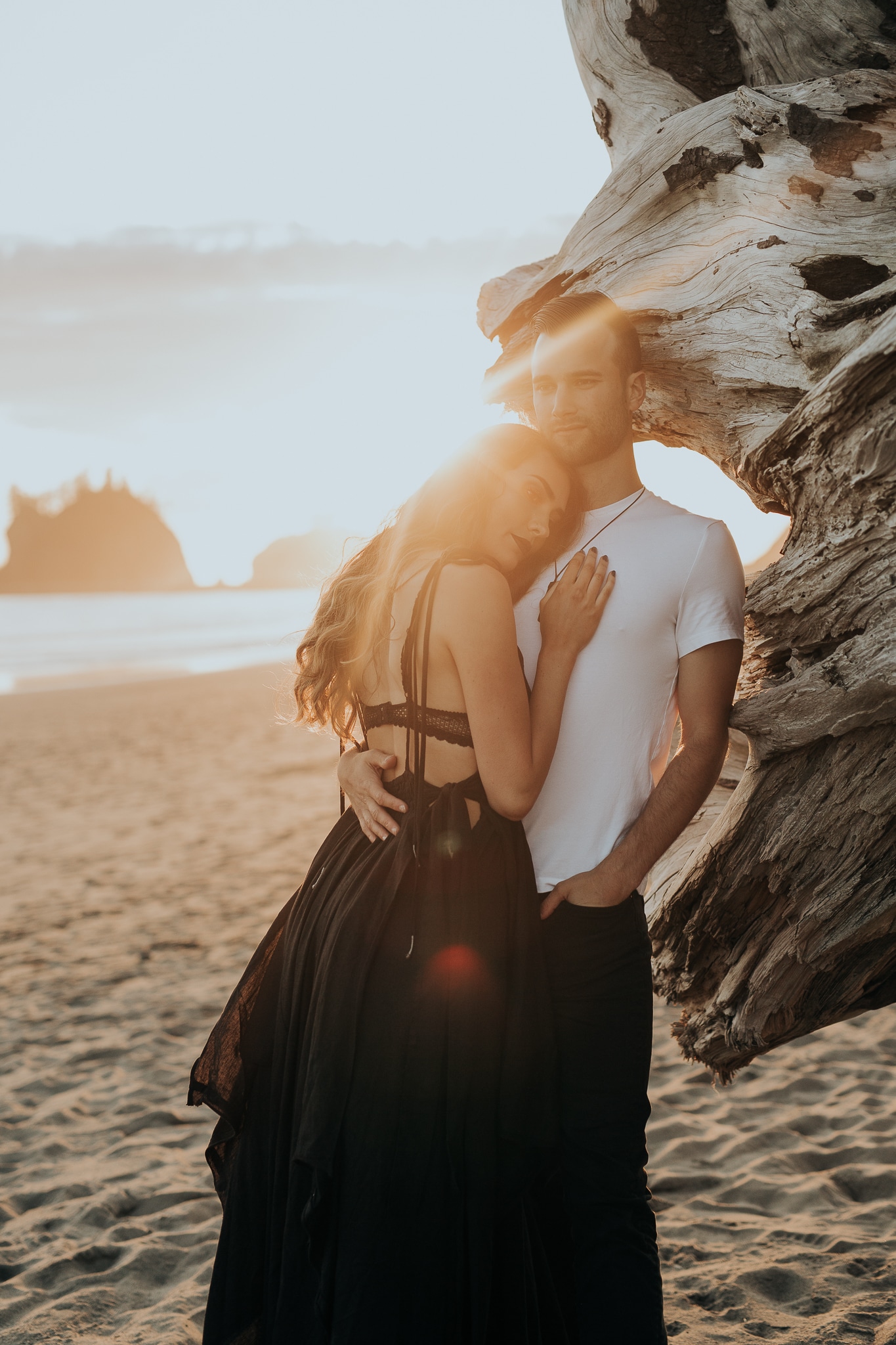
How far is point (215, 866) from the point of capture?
780 centimetres

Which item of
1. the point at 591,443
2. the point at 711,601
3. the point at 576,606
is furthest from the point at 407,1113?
the point at 591,443

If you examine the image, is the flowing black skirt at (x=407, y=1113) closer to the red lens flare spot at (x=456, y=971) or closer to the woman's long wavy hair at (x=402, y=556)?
the red lens flare spot at (x=456, y=971)

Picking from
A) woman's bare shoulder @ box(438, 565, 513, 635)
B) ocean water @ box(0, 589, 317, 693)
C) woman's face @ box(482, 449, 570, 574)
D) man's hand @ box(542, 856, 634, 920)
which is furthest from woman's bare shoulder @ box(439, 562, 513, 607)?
ocean water @ box(0, 589, 317, 693)

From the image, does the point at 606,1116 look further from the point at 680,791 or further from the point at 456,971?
the point at 680,791

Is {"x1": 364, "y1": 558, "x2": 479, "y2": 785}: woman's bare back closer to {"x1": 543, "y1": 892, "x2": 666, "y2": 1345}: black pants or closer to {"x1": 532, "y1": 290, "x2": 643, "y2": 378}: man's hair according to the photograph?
{"x1": 543, "y1": 892, "x2": 666, "y2": 1345}: black pants

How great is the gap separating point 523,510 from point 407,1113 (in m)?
1.39

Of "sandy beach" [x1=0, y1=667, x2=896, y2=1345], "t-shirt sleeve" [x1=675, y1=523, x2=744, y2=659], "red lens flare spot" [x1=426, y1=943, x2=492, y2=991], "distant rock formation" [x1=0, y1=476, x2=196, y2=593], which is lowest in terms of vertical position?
"sandy beach" [x1=0, y1=667, x2=896, y2=1345]

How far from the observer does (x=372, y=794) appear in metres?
2.34

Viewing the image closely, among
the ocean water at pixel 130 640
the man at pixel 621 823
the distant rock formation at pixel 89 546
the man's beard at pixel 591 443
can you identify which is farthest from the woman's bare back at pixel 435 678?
the distant rock formation at pixel 89 546

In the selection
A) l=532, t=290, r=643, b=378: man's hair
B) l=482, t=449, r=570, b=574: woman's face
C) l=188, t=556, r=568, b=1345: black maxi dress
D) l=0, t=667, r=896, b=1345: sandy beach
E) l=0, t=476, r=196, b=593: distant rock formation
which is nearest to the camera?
l=188, t=556, r=568, b=1345: black maxi dress

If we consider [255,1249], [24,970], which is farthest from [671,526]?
[24,970]

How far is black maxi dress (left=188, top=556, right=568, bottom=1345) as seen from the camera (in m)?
2.06

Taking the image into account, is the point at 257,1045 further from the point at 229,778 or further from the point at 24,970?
the point at 229,778

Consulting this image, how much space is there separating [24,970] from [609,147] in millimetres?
5316
